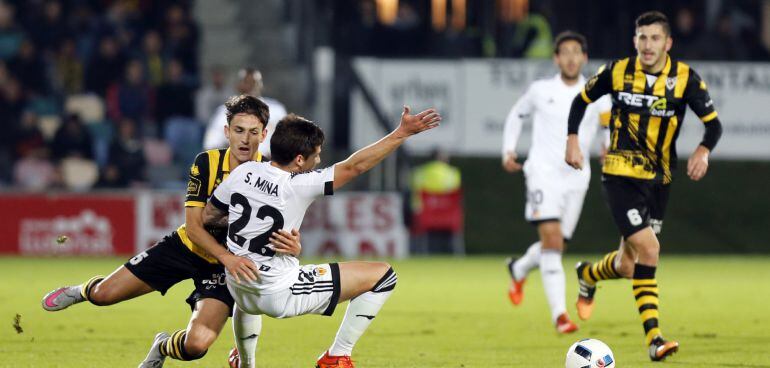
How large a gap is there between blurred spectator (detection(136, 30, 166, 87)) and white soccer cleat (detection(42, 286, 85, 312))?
12.4 m

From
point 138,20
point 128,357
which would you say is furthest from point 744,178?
point 128,357

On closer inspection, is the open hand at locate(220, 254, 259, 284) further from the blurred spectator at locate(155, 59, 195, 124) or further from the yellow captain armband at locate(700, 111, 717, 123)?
the blurred spectator at locate(155, 59, 195, 124)

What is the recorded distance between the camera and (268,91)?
19.5m

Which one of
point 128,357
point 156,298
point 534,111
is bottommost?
point 156,298

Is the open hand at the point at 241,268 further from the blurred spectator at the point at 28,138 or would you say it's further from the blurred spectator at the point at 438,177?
the blurred spectator at the point at 28,138

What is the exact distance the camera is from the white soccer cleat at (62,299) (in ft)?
25.4

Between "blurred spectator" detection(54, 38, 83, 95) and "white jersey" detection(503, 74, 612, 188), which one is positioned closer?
"white jersey" detection(503, 74, 612, 188)

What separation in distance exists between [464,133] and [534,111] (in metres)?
8.87

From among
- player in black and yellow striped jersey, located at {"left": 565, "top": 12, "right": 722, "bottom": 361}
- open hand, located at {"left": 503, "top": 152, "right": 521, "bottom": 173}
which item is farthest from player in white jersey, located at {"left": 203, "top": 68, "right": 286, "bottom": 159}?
player in black and yellow striped jersey, located at {"left": 565, "top": 12, "right": 722, "bottom": 361}

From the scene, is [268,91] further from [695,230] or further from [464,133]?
[695,230]

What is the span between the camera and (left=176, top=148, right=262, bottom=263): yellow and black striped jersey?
7098 millimetres

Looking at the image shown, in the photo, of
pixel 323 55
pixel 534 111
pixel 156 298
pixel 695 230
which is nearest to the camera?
pixel 534 111

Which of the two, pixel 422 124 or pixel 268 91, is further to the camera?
pixel 268 91

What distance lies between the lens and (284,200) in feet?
21.8
